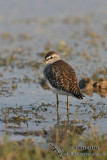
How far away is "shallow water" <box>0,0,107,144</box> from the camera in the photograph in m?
8.70

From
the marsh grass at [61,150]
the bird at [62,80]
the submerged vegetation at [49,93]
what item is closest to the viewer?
the marsh grass at [61,150]

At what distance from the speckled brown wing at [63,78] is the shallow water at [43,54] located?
0.51 meters

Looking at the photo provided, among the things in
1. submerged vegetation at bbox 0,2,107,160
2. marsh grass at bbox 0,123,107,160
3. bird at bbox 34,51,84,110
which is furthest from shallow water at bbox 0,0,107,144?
marsh grass at bbox 0,123,107,160

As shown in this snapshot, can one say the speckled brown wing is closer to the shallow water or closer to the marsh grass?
the shallow water

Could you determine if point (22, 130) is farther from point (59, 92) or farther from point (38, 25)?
point (38, 25)

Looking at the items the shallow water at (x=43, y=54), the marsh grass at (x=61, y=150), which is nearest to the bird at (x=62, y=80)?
the shallow water at (x=43, y=54)

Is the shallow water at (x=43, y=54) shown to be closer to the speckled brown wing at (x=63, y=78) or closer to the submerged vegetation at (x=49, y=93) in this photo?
the submerged vegetation at (x=49, y=93)

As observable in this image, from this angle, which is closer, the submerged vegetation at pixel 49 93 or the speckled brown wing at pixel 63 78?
the submerged vegetation at pixel 49 93

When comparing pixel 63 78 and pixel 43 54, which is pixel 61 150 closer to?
pixel 63 78

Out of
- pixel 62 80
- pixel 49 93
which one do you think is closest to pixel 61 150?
pixel 62 80

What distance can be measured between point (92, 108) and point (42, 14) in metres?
12.4

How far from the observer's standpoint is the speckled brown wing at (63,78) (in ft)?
30.4

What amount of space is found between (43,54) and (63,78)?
5700 millimetres

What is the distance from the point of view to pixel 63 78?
373 inches
